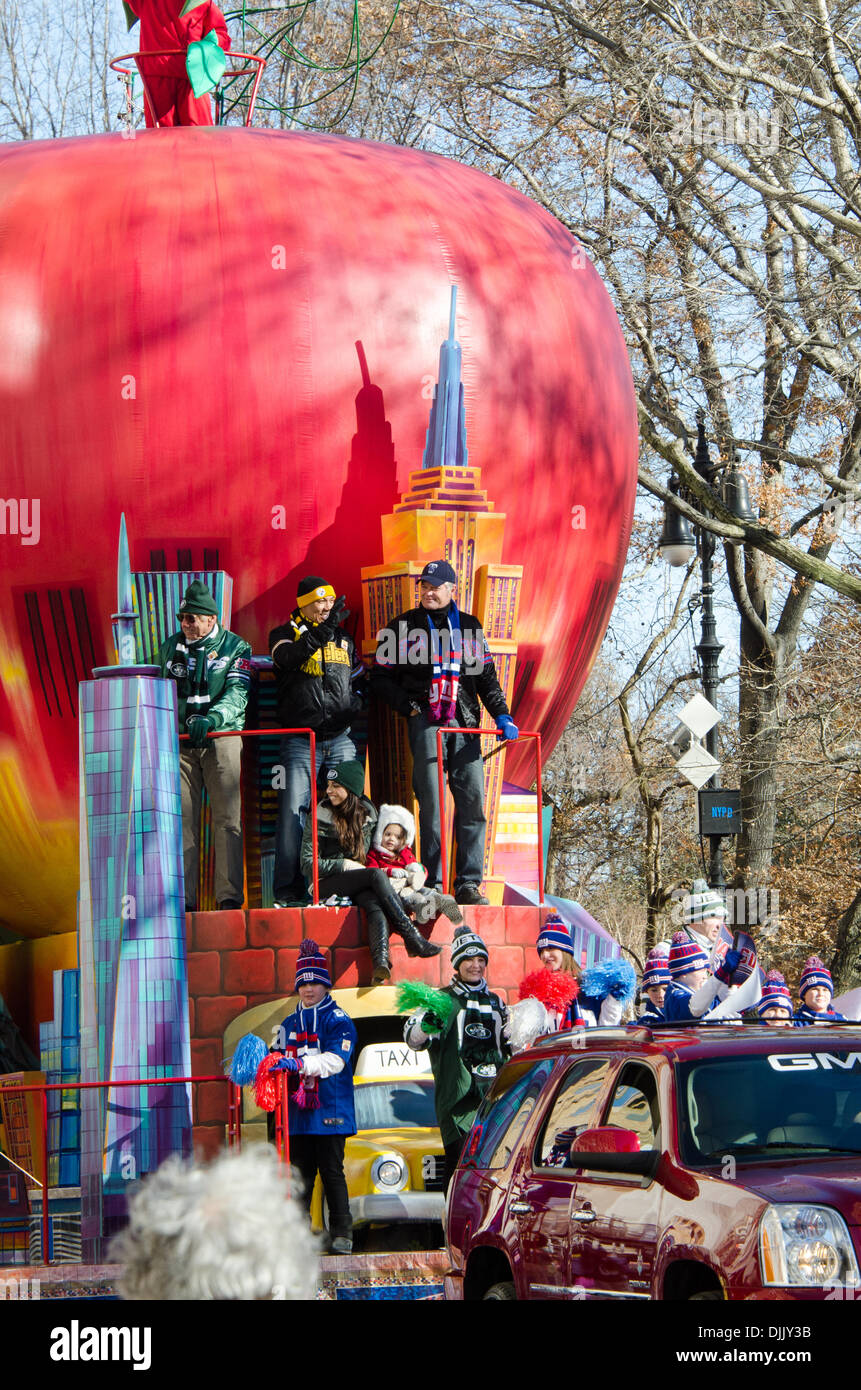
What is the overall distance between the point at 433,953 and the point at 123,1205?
7.84 feet

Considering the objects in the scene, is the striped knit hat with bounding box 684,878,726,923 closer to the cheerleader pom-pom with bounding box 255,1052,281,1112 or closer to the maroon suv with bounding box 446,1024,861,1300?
the cheerleader pom-pom with bounding box 255,1052,281,1112

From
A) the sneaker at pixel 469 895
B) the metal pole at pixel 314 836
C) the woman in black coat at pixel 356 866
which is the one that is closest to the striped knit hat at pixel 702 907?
the sneaker at pixel 469 895

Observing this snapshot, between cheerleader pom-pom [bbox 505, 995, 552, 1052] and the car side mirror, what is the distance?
2997mm

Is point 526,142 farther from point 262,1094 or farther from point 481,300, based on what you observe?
point 262,1094

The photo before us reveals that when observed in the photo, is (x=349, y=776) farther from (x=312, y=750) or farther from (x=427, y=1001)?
(x=427, y=1001)

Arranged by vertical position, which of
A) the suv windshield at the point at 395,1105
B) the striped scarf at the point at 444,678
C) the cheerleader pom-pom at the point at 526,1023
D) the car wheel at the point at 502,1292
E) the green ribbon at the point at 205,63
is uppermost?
the green ribbon at the point at 205,63

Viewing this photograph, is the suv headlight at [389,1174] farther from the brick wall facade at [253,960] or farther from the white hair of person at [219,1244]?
the white hair of person at [219,1244]

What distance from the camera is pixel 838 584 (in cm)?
2019

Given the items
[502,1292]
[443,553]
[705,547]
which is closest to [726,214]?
[705,547]

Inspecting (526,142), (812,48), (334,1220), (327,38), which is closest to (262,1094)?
(334,1220)

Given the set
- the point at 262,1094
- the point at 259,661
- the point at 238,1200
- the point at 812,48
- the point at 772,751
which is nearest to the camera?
the point at 238,1200

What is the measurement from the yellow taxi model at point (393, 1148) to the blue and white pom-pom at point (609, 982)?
1.15 metres

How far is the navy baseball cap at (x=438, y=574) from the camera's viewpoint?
12.3 meters

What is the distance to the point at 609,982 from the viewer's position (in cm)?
1048
